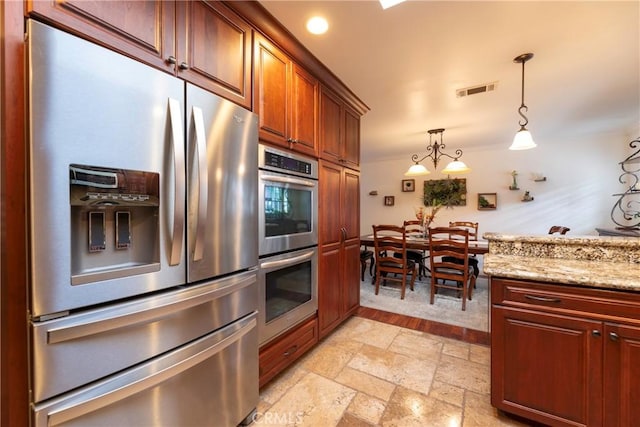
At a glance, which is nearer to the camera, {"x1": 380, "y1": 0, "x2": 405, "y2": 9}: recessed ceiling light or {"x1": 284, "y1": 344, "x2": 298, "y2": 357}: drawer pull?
{"x1": 380, "y1": 0, "x2": 405, "y2": 9}: recessed ceiling light

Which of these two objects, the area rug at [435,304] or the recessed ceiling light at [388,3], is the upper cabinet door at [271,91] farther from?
the area rug at [435,304]

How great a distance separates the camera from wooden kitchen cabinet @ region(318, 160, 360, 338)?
221cm

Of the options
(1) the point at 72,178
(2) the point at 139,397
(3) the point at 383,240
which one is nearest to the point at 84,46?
(1) the point at 72,178

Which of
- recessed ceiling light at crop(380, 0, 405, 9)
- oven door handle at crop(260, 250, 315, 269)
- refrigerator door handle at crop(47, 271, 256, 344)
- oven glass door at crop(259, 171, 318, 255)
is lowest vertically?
refrigerator door handle at crop(47, 271, 256, 344)

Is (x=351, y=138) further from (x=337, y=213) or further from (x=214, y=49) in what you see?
(x=214, y=49)

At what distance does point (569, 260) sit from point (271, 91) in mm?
2291

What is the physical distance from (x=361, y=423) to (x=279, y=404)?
0.51 metres

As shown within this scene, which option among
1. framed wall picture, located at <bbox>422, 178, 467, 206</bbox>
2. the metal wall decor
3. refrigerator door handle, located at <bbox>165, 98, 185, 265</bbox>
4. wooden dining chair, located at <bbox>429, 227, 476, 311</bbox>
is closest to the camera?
refrigerator door handle, located at <bbox>165, 98, 185, 265</bbox>

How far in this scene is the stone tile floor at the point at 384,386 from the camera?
4.92ft

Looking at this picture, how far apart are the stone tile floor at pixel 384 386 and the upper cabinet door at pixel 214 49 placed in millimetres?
1838

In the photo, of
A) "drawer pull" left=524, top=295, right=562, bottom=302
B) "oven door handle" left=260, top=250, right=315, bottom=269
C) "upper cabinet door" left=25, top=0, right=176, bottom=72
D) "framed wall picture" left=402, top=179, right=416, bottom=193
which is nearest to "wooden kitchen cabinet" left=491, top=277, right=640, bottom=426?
"drawer pull" left=524, top=295, right=562, bottom=302

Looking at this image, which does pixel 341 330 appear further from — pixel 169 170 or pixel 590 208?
pixel 590 208

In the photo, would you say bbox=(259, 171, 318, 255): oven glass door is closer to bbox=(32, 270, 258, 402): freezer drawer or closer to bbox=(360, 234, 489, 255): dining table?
bbox=(32, 270, 258, 402): freezer drawer

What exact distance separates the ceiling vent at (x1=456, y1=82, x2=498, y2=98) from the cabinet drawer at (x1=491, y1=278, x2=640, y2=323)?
203cm
